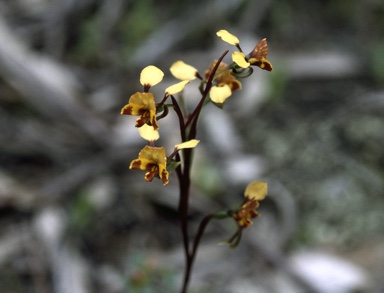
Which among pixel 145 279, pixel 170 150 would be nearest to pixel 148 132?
pixel 145 279

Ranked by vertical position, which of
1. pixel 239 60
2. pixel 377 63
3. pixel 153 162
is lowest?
pixel 153 162

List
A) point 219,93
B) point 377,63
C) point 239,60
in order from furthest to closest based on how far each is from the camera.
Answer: point 377,63 → point 219,93 → point 239,60

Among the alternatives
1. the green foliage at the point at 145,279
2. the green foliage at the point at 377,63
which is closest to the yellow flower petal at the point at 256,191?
the green foliage at the point at 145,279

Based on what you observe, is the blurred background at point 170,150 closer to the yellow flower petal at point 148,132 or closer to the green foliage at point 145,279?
the green foliage at point 145,279

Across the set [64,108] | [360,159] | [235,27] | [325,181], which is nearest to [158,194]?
[64,108]

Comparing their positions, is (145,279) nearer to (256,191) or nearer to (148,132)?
(256,191)

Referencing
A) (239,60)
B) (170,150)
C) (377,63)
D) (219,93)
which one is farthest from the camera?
(377,63)
